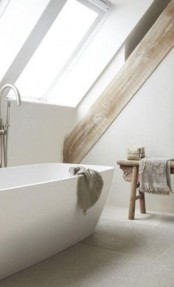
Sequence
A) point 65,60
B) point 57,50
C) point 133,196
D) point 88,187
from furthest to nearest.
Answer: point 65,60 < point 57,50 < point 133,196 < point 88,187

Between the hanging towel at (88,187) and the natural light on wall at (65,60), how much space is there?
1.60 meters

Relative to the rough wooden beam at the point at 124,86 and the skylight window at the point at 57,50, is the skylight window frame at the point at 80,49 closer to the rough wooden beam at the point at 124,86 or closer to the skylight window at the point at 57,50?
the skylight window at the point at 57,50

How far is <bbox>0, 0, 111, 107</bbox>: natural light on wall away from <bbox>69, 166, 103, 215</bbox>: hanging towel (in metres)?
1.60

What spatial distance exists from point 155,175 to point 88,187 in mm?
1133

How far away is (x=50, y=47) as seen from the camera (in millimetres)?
4473

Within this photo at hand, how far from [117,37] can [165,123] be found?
4.16ft

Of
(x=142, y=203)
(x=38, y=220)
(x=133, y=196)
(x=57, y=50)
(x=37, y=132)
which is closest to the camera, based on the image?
(x=38, y=220)

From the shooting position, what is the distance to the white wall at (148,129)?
439cm

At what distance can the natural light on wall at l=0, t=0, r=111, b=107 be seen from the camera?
4.34 m

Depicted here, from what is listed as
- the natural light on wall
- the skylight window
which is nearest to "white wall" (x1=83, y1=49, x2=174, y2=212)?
the natural light on wall

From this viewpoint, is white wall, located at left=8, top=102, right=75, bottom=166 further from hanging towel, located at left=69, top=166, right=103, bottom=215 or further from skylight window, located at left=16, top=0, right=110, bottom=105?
hanging towel, located at left=69, top=166, right=103, bottom=215

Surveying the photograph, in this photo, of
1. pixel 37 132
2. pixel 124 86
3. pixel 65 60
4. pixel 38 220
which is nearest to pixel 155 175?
pixel 124 86

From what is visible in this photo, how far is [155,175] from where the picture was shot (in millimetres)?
3928

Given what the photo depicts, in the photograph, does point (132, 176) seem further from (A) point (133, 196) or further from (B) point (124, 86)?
(B) point (124, 86)
